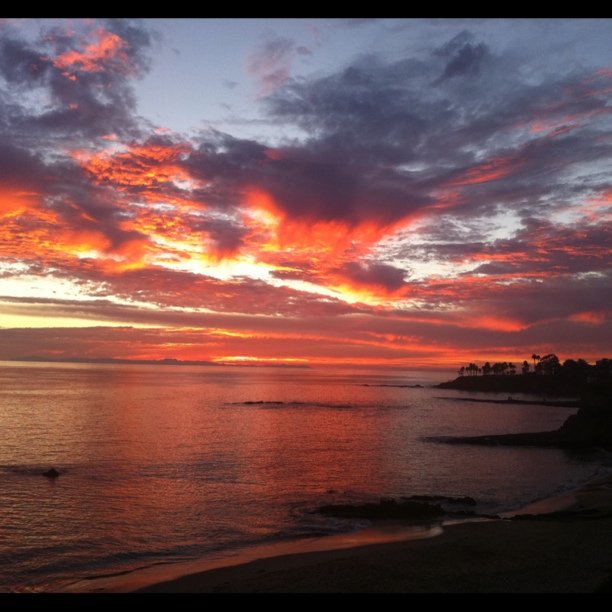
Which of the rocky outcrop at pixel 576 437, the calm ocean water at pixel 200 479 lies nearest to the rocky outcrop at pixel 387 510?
the calm ocean water at pixel 200 479

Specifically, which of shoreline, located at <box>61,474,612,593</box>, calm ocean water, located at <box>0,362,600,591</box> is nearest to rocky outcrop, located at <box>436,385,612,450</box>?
calm ocean water, located at <box>0,362,600,591</box>

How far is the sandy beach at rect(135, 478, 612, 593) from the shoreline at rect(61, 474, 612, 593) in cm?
4

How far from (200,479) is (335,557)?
21.4 m

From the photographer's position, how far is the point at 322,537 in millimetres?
26250

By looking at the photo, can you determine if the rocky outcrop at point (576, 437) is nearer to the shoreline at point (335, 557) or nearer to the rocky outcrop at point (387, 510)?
the shoreline at point (335, 557)

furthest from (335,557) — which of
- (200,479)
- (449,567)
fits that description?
(200,479)

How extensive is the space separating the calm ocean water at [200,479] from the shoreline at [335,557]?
4.95 ft

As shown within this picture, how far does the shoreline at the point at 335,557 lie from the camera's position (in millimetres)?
18562

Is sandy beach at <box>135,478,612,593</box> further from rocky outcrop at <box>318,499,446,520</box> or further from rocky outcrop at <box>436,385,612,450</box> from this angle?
rocky outcrop at <box>436,385,612,450</box>
